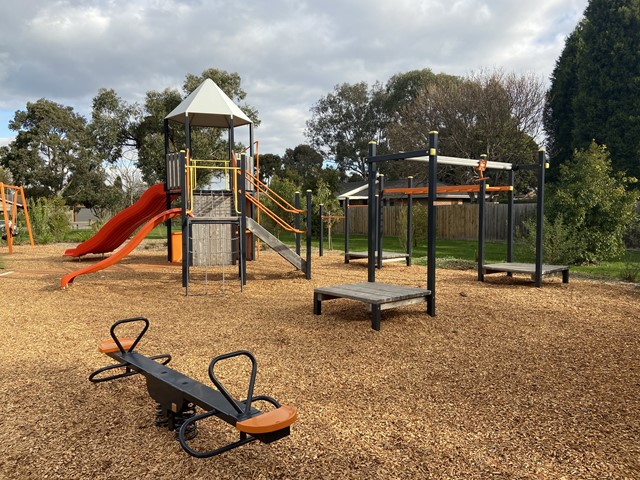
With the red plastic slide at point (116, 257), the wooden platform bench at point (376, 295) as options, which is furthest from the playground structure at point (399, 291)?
the red plastic slide at point (116, 257)

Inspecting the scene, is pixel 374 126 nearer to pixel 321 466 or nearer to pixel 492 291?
pixel 492 291

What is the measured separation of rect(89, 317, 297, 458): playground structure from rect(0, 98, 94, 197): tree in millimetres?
39494

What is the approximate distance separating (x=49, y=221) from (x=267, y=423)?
2208cm

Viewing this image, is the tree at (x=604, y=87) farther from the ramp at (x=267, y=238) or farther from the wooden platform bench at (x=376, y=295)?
the wooden platform bench at (x=376, y=295)

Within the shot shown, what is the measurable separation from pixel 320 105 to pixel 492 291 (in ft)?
164

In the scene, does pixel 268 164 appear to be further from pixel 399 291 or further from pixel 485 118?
pixel 399 291

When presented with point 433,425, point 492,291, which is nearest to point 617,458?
point 433,425

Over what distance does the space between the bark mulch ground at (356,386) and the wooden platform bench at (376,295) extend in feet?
0.79

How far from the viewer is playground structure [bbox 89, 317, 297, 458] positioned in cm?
243

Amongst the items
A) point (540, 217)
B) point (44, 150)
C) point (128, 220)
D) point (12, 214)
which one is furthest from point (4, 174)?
point (540, 217)

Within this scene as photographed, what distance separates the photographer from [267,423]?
241cm

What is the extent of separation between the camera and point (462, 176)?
105 ft

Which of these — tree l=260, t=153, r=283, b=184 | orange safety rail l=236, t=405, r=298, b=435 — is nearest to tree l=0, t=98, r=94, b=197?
tree l=260, t=153, r=283, b=184

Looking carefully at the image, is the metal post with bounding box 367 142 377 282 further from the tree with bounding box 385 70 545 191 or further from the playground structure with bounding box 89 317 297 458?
the tree with bounding box 385 70 545 191
